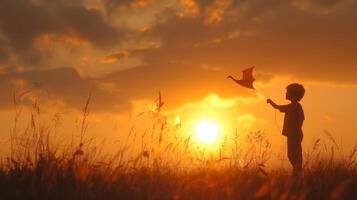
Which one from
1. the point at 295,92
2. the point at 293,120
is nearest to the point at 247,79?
the point at 295,92

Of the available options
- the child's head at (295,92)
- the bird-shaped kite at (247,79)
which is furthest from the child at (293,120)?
the bird-shaped kite at (247,79)

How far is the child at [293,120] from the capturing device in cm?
997

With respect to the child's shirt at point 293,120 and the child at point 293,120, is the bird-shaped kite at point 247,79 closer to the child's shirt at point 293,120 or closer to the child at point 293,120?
the child at point 293,120

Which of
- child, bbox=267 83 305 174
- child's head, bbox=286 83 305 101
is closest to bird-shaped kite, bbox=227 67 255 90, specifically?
child, bbox=267 83 305 174

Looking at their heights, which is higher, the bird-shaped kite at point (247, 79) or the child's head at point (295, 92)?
the bird-shaped kite at point (247, 79)

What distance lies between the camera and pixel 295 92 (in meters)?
10.2

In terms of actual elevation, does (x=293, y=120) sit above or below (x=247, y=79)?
below

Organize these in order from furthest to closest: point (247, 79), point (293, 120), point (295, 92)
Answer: point (295, 92), point (293, 120), point (247, 79)

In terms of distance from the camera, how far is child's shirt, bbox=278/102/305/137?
1009cm

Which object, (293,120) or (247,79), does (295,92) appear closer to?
A: (293,120)

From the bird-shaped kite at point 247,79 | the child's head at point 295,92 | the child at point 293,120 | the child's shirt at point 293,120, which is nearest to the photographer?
the bird-shaped kite at point 247,79

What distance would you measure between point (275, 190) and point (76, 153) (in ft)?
7.79

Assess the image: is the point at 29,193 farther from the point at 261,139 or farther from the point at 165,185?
the point at 261,139

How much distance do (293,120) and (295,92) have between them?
1.59 feet
